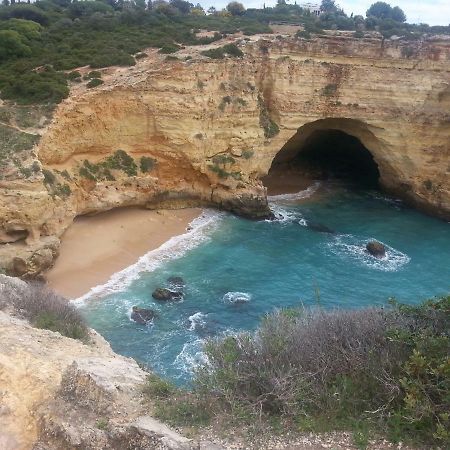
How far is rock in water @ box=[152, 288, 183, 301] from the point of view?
73.7ft

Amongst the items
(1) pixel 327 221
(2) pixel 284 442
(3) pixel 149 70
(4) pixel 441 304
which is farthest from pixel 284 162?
(2) pixel 284 442

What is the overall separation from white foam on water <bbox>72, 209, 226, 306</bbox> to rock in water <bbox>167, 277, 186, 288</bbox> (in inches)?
54.7

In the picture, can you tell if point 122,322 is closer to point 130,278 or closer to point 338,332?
point 130,278

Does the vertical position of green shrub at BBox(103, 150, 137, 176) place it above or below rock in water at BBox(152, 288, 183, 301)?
above

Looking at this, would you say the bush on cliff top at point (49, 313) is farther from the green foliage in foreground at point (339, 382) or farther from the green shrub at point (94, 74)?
the green shrub at point (94, 74)

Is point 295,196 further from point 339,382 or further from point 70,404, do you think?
point 70,404

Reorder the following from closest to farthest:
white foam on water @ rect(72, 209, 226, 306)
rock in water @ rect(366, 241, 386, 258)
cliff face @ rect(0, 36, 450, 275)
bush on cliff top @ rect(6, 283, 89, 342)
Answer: bush on cliff top @ rect(6, 283, 89, 342) < white foam on water @ rect(72, 209, 226, 306) < cliff face @ rect(0, 36, 450, 275) < rock in water @ rect(366, 241, 386, 258)

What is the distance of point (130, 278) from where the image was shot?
24.0 m

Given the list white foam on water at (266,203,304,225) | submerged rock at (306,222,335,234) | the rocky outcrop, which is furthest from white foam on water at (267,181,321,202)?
the rocky outcrop

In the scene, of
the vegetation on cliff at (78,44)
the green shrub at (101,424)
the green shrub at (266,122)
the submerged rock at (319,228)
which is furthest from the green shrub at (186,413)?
the green shrub at (266,122)

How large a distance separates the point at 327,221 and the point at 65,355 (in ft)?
76.6

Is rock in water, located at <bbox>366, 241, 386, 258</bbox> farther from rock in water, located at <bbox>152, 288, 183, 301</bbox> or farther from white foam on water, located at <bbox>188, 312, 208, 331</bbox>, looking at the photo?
rock in water, located at <bbox>152, 288, 183, 301</bbox>

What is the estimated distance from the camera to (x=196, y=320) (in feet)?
69.7

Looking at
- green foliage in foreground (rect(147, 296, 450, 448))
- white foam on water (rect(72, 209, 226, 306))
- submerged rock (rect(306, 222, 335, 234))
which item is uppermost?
green foliage in foreground (rect(147, 296, 450, 448))
